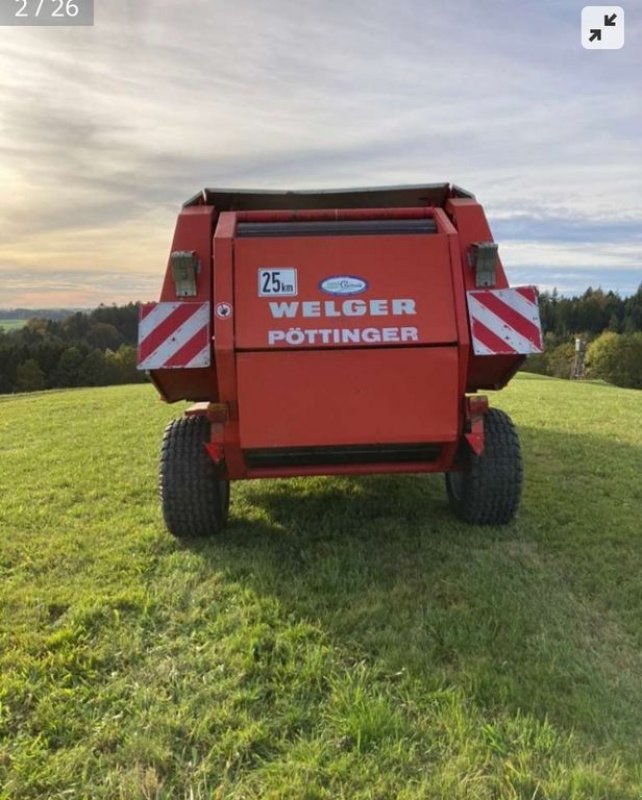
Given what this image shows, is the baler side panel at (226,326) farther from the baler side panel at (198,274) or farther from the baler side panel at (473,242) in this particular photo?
the baler side panel at (473,242)

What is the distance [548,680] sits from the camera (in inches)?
94.3

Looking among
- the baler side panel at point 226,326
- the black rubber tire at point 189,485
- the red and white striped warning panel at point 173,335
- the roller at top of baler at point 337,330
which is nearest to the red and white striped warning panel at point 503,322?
the roller at top of baler at point 337,330

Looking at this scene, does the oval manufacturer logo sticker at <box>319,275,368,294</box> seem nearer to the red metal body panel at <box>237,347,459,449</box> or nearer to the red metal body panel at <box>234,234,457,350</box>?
the red metal body panel at <box>234,234,457,350</box>

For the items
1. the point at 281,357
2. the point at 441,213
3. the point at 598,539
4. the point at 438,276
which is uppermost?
the point at 441,213

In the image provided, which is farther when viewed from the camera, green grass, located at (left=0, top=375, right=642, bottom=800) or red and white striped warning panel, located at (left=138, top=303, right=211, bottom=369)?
red and white striped warning panel, located at (left=138, top=303, right=211, bottom=369)

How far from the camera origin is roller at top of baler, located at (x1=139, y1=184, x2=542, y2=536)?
3.31 meters

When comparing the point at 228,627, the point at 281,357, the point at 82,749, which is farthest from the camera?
the point at 281,357

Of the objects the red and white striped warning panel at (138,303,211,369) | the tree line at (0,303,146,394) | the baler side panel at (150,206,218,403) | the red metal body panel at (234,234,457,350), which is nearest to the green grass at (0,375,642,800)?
the baler side panel at (150,206,218,403)

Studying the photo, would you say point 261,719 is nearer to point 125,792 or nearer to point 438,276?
point 125,792

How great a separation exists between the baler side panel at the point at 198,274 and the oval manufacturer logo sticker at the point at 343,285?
0.62m

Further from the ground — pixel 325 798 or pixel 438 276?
pixel 438 276

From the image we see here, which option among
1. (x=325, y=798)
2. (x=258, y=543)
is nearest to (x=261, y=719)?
(x=325, y=798)

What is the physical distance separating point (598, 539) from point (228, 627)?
227 cm

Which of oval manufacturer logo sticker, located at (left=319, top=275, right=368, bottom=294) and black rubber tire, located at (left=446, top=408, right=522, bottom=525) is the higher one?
oval manufacturer logo sticker, located at (left=319, top=275, right=368, bottom=294)
